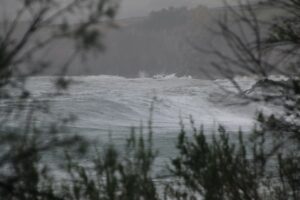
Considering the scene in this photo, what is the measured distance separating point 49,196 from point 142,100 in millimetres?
44697

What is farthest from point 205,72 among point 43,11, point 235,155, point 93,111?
point 93,111

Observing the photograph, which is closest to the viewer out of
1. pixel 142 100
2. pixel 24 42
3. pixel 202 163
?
pixel 24 42

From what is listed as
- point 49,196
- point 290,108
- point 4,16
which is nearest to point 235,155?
point 290,108

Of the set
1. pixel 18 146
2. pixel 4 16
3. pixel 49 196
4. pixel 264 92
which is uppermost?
pixel 4 16

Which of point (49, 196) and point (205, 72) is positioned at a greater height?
point (205, 72)

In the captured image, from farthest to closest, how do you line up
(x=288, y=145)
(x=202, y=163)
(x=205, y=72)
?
(x=288, y=145)
(x=202, y=163)
(x=205, y=72)

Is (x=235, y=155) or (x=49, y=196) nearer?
(x=49, y=196)

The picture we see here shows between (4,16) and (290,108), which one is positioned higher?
(4,16)

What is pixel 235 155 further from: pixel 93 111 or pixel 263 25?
pixel 93 111

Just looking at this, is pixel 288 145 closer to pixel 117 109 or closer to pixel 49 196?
pixel 49 196

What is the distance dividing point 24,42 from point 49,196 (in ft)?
2.02

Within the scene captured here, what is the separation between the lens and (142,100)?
47031 mm

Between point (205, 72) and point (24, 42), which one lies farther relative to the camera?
point (205, 72)

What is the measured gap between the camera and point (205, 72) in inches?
119
